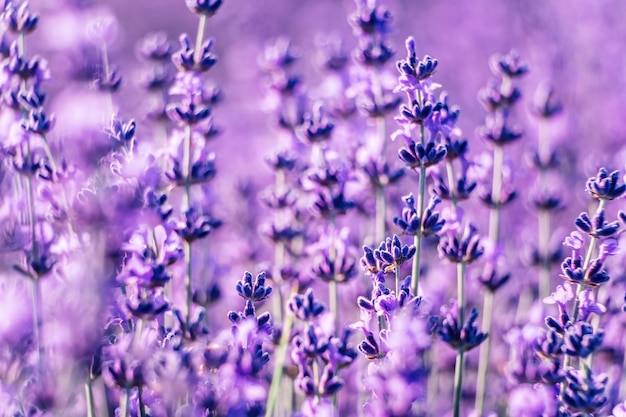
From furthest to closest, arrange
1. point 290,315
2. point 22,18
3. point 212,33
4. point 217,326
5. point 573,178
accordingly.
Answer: point 212,33, point 573,178, point 217,326, point 22,18, point 290,315

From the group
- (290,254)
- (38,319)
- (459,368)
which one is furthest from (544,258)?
(38,319)

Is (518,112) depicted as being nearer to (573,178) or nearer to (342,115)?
(573,178)

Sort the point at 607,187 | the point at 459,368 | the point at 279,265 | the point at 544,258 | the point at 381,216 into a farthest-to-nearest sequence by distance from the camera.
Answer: the point at 544,258, the point at 279,265, the point at 381,216, the point at 459,368, the point at 607,187

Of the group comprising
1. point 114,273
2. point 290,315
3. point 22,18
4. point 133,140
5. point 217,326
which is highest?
point 22,18

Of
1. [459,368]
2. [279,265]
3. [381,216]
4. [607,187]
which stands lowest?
[459,368]

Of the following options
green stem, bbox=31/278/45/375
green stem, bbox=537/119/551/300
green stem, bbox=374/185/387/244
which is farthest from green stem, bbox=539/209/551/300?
green stem, bbox=31/278/45/375

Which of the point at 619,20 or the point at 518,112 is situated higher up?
the point at 619,20

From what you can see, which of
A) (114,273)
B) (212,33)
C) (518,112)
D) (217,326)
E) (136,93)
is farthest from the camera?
(212,33)

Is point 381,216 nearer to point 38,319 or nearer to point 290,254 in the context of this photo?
point 290,254

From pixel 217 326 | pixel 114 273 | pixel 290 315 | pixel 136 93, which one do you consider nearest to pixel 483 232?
pixel 217 326
